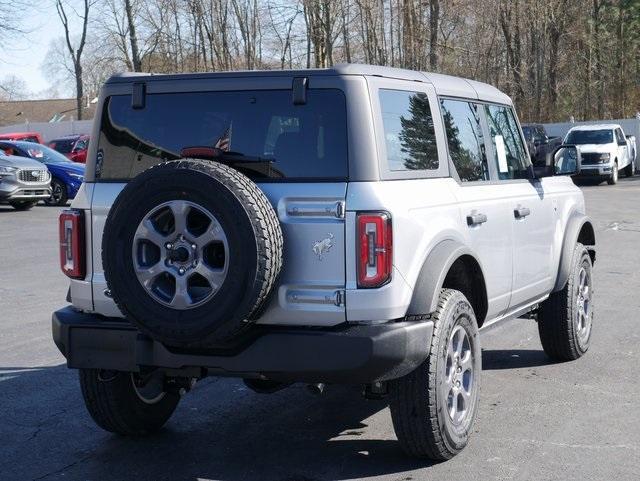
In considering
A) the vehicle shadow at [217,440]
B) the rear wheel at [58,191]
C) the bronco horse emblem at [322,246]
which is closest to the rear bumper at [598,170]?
the rear wheel at [58,191]

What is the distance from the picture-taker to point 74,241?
527 centimetres

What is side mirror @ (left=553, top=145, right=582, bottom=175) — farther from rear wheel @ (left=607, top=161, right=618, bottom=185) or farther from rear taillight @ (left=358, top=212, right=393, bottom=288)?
rear wheel @ (left=607, top=161, right=618, bottom=185)

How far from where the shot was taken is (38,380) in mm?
7207

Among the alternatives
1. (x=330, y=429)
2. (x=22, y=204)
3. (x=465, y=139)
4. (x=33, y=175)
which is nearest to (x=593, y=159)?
(x=33, y=175)

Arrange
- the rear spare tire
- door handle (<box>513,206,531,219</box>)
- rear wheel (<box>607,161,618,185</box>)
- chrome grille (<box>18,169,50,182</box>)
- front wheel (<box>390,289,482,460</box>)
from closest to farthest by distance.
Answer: the rear spare tire, front wheel (<box>390,289,482,460</box>), door handle (<box>513,206,531,219</box>), chrome grille (<box>18,169,50,182</box>), rear wheel (<box>607,161,618,185</box>)

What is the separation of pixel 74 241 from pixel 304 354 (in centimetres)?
147

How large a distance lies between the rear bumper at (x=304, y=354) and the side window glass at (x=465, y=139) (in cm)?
136

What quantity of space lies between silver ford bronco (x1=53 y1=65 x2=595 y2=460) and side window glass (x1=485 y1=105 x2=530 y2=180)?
94 centimetres

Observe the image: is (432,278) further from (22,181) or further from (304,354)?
(22,181)

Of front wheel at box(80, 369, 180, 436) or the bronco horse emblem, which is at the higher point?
the bronco horse emblem

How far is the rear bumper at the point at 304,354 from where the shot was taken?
183 inches

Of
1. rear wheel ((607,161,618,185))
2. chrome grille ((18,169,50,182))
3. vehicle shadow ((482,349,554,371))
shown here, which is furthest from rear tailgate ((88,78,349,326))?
rear wheel ((607,161,618,185))

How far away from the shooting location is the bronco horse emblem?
4719mm

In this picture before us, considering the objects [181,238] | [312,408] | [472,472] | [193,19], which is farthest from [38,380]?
[193,19]
